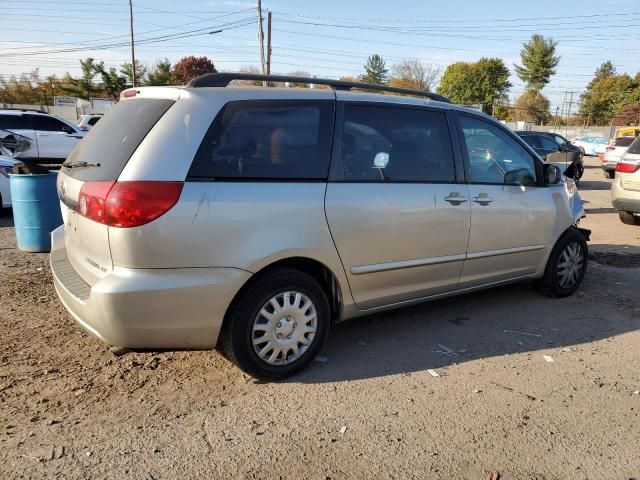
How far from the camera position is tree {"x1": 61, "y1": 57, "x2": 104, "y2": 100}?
55219mm

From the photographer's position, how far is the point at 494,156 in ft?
14.9

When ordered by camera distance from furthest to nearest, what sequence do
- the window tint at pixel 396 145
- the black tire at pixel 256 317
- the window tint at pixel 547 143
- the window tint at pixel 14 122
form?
1. the window tint at pixel 547 143
2. the window tint at pixel 14 122
3. the window tint at pixel 396 145
4. the black tire at pixel 256 317

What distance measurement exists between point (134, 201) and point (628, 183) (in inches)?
340

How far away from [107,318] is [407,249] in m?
2.06

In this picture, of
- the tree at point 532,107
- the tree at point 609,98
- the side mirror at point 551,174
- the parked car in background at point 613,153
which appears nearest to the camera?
the side mirror at point 551,174

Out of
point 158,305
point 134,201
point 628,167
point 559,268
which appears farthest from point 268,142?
point 628,167

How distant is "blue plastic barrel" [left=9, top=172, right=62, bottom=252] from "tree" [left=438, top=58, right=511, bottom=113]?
230 feet

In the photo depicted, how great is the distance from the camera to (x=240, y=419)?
298cm

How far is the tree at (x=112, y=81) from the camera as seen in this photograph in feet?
178

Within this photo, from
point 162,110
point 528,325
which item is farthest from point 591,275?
point 162,110

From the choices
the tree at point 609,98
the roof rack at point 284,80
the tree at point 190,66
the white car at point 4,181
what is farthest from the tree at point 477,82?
the roof rack at point 284,80

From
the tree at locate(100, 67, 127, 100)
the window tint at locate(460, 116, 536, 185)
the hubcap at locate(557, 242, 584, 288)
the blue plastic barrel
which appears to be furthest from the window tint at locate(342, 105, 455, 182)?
the tree at locate(100, 67, 127, 100)

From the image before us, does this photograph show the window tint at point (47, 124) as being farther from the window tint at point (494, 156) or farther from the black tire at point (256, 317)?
the black tire at point (256, 317)

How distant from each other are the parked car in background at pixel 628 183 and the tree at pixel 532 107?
64089mm
